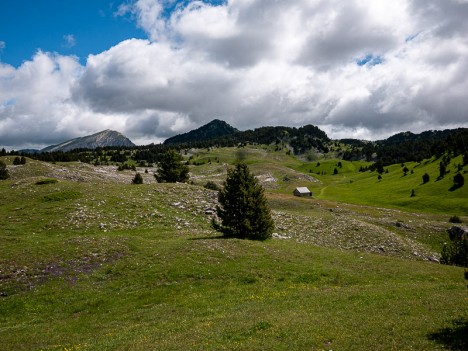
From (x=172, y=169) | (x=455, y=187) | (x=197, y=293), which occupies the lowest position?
(x=197, y=293)

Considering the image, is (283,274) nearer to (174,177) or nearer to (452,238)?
(452,238)

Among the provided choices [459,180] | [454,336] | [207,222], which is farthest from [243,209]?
[459,180]

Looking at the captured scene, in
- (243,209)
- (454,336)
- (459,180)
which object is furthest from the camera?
(459,180)

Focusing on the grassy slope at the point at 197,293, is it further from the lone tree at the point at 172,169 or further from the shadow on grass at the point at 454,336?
the lone tree at the point at 172,169

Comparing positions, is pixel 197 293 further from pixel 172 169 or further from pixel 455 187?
pixel 455 187

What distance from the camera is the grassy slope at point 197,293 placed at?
1581 cm

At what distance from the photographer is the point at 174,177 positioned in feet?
Result: 257

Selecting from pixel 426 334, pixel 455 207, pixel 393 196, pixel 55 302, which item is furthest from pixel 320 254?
pixel 393 196

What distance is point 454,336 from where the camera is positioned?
13.9 m

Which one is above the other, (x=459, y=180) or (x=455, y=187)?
(x=459, y=180)

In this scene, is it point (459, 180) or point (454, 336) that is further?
point (459, 180)

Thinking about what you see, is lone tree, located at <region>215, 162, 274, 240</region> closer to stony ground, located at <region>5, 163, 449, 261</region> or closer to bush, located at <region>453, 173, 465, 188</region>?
stony ground, located at <region>5, 163, 449, 261</region>

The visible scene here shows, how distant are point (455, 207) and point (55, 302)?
358 ft

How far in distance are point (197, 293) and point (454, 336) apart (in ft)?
55.5
